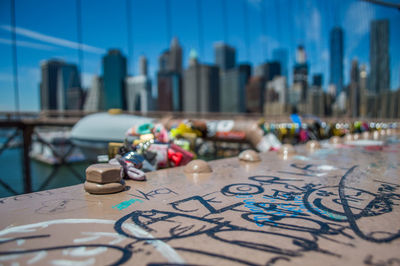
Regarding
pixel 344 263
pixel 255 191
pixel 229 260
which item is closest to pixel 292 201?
pixel 255 191

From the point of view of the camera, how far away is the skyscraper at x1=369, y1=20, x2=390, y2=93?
1436 inches

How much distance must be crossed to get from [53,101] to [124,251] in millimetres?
22606

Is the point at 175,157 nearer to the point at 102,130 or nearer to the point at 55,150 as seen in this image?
the point at 102,130

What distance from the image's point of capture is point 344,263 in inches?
63.8

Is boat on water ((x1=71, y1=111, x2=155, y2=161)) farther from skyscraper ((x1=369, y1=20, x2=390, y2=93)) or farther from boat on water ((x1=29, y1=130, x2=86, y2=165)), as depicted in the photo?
skyscraper ((x1=369, y1=20, x2=390, y2=93))

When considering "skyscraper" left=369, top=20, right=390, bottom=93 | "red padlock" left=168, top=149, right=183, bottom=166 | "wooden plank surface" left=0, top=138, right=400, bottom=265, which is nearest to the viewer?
"wooden plank surface" left=0, top=138, right=400, bottom=265

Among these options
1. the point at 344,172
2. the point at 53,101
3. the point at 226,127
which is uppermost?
the point at 53,101

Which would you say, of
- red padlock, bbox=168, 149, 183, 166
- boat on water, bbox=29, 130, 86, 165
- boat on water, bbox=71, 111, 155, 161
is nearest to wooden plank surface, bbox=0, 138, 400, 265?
red padlock, bbox=168, 149, 183, 166

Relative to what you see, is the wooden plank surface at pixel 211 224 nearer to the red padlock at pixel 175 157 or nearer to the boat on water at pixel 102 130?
the red padlock at pixel 175 157

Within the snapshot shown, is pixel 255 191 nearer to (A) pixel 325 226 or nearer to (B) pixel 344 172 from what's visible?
(A) pixel 325 226

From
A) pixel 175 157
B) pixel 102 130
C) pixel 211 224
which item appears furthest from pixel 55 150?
pixel 211 224

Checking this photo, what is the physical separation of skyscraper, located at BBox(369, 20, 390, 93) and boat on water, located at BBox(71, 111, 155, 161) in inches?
1506

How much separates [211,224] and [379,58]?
44.7 meters

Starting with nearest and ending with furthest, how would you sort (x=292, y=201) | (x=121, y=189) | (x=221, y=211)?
1. (x=221, y=211)
2. (x=292, y=201)
3. (x=121, y=189)
